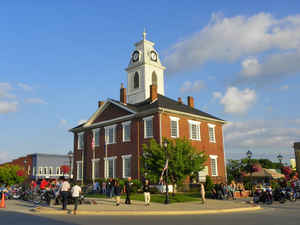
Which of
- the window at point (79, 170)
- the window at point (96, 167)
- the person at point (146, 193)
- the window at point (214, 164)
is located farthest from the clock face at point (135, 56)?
the person at point (146, 193)

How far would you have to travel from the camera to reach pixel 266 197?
2180 cm

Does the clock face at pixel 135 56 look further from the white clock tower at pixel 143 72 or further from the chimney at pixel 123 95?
the chimney at pixel 123 95

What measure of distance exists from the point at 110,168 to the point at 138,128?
6.74 m

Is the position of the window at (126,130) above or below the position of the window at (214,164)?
above

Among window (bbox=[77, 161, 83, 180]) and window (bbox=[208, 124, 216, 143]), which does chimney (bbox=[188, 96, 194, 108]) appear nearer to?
window (bbox=[208, 124, 216, 143])

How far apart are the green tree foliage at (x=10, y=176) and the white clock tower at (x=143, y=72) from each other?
124ft

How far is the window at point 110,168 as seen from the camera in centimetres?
3578

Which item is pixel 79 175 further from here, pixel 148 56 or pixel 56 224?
pixel 56 224

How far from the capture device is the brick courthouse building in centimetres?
3272

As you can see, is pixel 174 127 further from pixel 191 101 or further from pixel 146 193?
pixel 146 193

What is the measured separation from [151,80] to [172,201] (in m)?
23.5

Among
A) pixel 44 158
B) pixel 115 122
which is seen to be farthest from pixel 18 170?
pixel 115 122

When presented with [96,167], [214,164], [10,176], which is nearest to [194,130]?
[214,164]

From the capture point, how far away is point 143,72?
41844 millimetres
